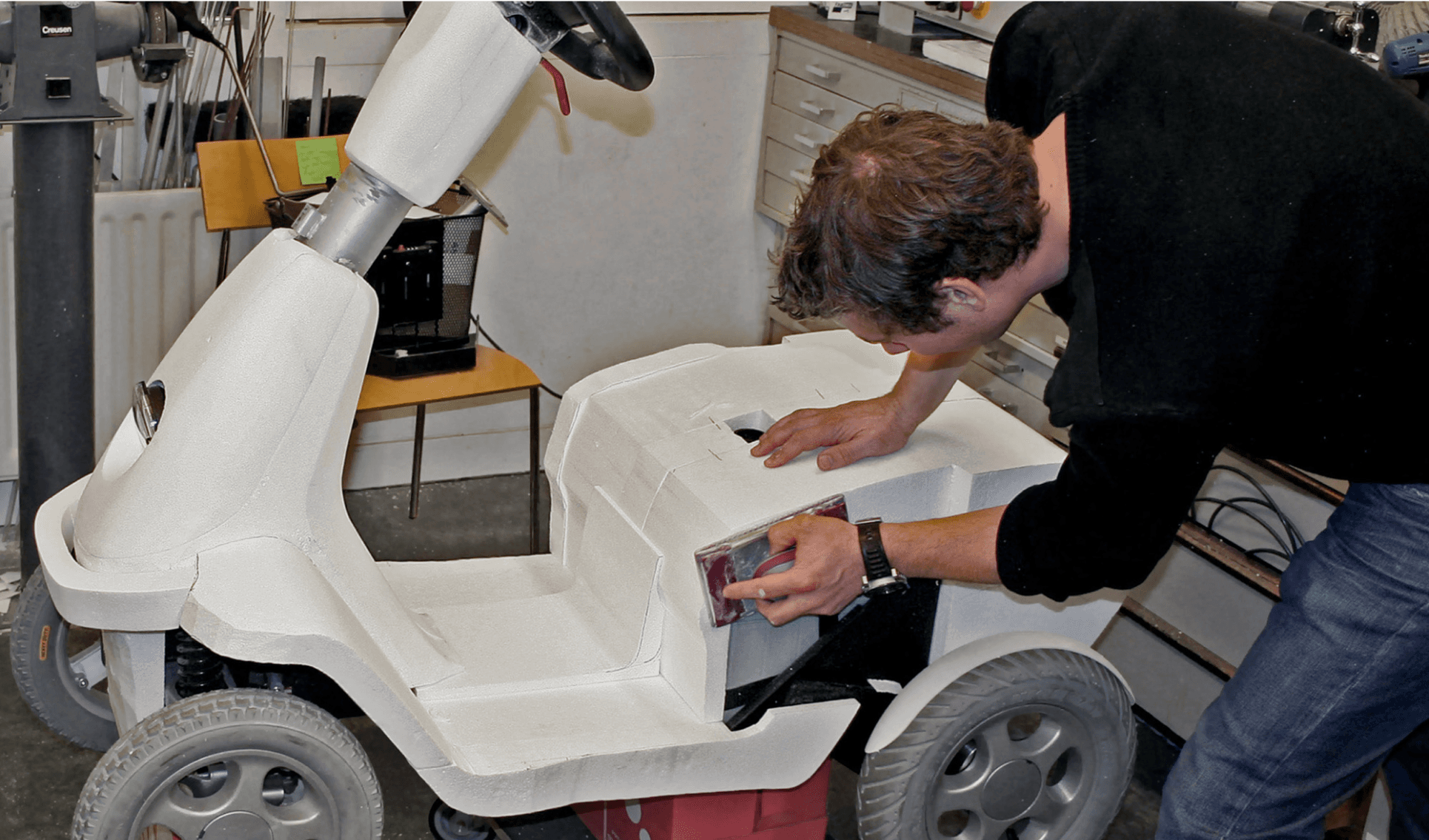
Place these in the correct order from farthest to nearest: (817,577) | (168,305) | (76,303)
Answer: (168,305) → (76,303) → (817,577)

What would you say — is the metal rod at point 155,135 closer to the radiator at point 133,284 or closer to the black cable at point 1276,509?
the radiator at point 133,284

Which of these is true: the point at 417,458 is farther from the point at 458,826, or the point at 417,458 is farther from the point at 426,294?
the point at 458,826

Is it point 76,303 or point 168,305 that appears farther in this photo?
point 168,305

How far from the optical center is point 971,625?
1.61m

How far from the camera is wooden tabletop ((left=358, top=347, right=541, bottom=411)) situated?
2.32 meters

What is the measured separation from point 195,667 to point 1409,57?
1.66 meters

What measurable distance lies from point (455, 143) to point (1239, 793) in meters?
1.02

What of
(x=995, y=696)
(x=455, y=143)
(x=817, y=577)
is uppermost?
(x=455, y=143)

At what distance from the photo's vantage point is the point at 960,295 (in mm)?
1249

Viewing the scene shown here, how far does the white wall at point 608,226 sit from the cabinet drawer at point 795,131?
52 mm

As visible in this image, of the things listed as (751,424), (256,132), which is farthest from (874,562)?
(256,132)

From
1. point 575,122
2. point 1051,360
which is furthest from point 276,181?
point 1051,360

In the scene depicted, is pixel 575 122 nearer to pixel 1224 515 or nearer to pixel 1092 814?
pixel 1224 515

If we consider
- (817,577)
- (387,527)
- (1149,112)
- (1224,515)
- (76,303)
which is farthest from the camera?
(387,527)
